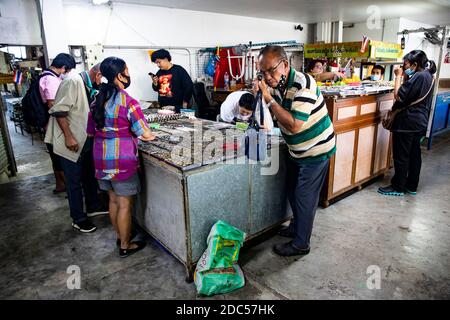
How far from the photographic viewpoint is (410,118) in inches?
139

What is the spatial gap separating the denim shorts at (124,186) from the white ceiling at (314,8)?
4234 millimetres

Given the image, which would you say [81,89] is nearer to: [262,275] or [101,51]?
[262,275]

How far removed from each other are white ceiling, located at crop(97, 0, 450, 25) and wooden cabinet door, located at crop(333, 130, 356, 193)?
11.9 feet

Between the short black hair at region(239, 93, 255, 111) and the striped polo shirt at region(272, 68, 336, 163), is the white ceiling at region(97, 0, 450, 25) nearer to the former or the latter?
the short black hair at region(239, 93, 255, 111)

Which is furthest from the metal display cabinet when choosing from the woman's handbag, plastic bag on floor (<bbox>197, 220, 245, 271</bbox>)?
the woman's handbag

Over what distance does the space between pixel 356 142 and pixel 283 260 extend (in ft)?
5.82

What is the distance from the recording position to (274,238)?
288 cm

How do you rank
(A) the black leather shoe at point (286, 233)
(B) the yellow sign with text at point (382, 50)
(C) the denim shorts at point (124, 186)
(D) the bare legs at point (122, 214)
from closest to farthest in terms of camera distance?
(C) the denim shorts at point (124, 186) < (D) the bare legs at point (122, 214) < (A) the black leather shoe at point (286, 233) < (B) the yellow sign with text at point (382, 50)

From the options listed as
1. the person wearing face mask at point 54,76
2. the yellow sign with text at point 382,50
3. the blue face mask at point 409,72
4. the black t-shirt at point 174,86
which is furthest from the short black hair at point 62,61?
the blue face mask at point 409,72

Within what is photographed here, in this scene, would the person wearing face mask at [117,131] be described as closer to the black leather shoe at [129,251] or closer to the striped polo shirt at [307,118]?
the black leather shoe at [129,251]

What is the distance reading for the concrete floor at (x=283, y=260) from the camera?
2.18 metres

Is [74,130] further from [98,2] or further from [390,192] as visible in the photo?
[390,192]
